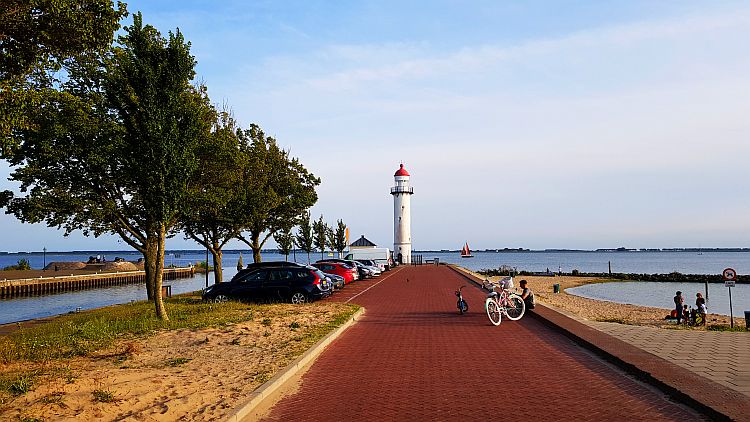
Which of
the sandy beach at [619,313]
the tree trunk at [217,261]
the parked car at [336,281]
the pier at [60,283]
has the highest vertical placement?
the tree trunk at [217,261]

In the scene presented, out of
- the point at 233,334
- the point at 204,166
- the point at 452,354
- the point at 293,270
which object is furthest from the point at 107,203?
the point at 452,354

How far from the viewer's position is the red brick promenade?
697 cm

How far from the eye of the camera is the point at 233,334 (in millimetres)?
12922

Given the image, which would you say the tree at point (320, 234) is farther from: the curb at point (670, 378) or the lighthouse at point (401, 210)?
the curb at point (670, 378)

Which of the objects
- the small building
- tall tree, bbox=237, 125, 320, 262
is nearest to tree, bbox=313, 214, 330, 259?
the small building

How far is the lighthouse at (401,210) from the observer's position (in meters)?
72.6

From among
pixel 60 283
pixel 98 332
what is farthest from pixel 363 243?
pixel 98 332

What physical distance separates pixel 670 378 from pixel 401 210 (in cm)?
6424

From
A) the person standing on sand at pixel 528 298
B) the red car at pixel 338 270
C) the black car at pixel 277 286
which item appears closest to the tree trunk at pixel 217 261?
the red car at pixel 338 270

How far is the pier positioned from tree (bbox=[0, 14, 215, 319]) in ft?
121

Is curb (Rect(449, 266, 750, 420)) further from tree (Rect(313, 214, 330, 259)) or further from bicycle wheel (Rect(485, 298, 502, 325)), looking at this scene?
tree (Rect(313, 214, 330, 259))

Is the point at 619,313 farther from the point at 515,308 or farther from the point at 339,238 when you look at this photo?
the point at 339,238

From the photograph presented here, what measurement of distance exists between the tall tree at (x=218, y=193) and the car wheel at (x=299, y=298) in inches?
199

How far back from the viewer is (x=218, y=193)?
24.8 meters
